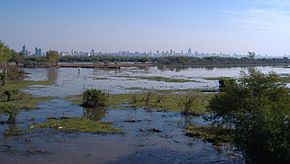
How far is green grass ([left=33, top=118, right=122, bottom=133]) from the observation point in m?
24.0

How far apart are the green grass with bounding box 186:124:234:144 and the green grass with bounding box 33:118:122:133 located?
4516 millimetres

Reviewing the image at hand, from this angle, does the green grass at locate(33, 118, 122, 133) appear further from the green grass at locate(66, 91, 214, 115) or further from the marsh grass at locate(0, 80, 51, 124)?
the green grass at locate(66, 91, 214, 115)

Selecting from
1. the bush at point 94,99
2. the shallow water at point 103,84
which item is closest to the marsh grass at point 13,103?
the bush at point 94,99

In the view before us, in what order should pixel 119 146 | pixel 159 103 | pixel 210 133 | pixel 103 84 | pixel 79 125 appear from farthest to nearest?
pixel 103 84
pixel 159 103
pixel 79 125
pixel 210 133
pixel 119 146

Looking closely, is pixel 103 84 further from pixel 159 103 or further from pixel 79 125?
pixel 79 125

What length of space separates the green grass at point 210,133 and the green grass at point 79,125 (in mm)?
4516

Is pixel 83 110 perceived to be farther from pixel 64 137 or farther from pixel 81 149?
pixel 81 149

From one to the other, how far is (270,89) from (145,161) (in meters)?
6.68

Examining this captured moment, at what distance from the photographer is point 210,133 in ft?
77.6

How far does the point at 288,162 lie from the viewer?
13.6 meters

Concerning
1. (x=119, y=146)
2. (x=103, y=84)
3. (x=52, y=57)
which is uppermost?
(x=52, y=57)

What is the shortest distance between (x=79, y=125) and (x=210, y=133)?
814 cm

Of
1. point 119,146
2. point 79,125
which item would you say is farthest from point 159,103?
point 119,146

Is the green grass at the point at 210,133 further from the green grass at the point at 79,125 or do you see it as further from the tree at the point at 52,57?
the tree at the point at 52,57
